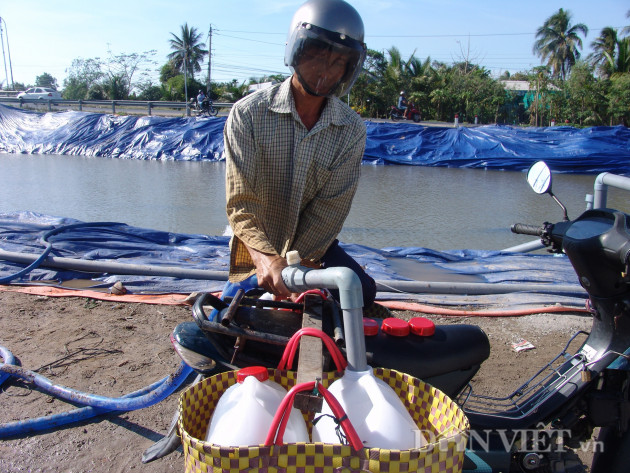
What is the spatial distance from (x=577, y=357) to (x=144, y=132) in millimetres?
15503

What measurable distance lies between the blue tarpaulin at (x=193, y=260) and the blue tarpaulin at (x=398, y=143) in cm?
907

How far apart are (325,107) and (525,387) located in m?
1.40

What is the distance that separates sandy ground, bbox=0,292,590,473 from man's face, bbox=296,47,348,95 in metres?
1.67

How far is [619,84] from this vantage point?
26.2 m

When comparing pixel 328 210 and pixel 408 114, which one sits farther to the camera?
pixel 408 114

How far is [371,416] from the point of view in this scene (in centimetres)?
112

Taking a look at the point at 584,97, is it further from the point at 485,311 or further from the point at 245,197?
the point at 245,197

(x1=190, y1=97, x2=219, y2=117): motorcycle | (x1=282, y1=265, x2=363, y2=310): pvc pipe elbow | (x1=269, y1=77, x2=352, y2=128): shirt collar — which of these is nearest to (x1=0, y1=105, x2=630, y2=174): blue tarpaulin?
(x1=190, y1=97, x2=219, y2=117): motorcycle

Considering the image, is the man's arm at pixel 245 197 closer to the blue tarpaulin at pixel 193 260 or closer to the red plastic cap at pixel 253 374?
the red plastic cap at pixel 253 374

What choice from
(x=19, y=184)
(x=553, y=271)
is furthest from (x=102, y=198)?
(x=553, y=271)

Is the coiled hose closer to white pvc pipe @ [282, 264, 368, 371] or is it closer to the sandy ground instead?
the sandy ground

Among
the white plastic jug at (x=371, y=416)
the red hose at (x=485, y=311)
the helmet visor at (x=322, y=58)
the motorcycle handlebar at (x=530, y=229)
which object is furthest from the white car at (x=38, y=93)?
the white plastic jug at (x=371, y=416)

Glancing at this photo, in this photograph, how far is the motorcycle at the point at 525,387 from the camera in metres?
1.51

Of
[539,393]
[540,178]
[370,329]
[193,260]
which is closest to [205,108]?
[193,260]
